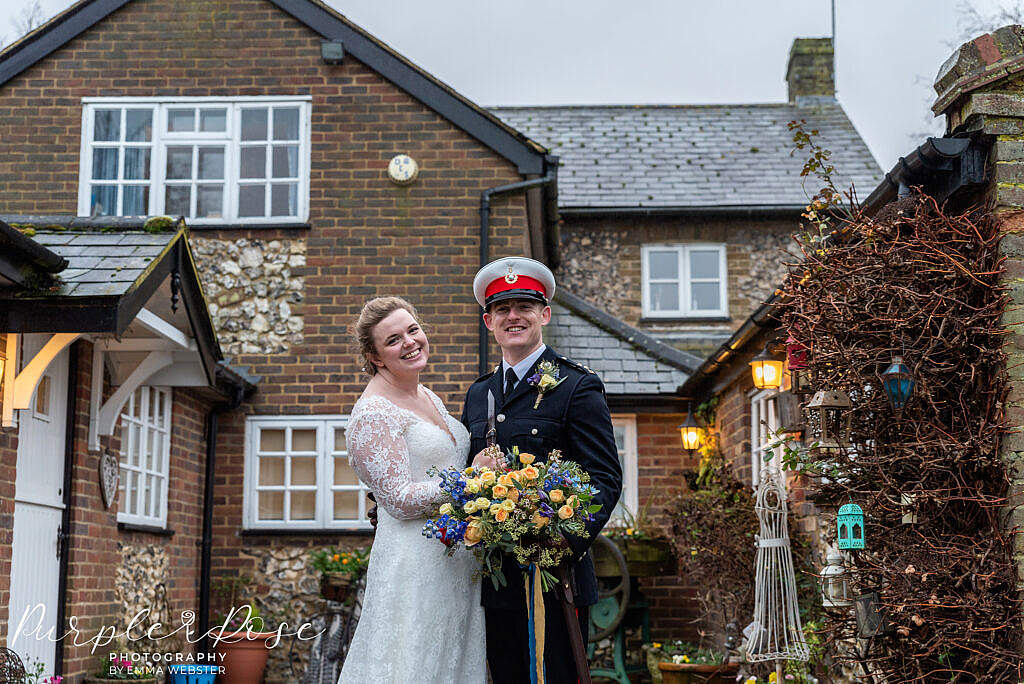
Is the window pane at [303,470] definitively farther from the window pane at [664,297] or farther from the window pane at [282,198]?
the window pane at [664,297]

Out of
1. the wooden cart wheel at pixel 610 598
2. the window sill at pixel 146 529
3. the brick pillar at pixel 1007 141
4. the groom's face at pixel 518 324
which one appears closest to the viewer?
the groom's face at pixel 518 324

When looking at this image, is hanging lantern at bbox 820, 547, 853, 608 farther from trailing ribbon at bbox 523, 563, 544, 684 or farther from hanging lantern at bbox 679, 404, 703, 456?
hanging lantern at bbox 679, 404, 703, 456

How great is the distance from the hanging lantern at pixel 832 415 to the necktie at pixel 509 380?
8.38 ft

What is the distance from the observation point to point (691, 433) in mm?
12180

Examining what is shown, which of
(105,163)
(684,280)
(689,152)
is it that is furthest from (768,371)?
(689,152)

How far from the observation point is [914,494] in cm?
574

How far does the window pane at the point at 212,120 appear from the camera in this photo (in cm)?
1138

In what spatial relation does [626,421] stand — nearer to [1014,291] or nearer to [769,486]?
[769,486]

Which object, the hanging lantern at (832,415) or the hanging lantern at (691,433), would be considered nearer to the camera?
the hanging lantern at (832,415)

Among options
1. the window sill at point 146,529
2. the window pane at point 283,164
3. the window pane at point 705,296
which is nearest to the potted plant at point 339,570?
the window sill at point 146,529

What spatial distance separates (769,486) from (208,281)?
5715 mm

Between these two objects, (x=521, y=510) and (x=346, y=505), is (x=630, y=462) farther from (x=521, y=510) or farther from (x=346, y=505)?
(x=521, y=510)

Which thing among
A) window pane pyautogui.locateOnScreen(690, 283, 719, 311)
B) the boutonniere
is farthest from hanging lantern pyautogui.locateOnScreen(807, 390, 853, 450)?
window pane pyautogui.locateOnScreen(690, 283, 719, 311)

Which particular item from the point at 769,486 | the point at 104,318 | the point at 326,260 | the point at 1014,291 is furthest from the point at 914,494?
the point at 326,260
